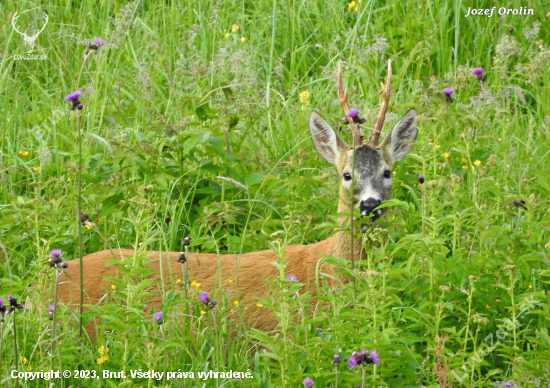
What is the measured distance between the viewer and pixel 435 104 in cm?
545

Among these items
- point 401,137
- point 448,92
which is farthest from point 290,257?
point 448,92

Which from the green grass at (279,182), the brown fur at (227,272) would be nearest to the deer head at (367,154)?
the green grass at (279,182)

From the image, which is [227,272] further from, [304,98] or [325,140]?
[304,98]

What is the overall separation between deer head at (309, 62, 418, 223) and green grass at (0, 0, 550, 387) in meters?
0.12

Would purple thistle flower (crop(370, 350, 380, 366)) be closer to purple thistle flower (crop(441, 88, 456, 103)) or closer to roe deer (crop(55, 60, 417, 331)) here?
roe deer (crop(55, 60, 417, 331))

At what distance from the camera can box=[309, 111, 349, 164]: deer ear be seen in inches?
194

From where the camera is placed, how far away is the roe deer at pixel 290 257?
4.05 metres

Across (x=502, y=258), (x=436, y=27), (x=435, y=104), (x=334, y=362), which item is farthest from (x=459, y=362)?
(x=436, y=27)

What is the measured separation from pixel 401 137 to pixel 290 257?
3.41 ft

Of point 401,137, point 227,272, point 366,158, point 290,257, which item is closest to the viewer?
point 227,272

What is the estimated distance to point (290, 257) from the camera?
440 centimetres

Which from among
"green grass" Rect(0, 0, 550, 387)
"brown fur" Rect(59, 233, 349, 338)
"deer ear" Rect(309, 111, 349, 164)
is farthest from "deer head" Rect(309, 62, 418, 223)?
"brown fur" Rect(59, 233, 349, 338)

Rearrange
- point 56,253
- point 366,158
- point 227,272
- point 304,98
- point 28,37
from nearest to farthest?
1. point 56,253
2. point 227,272
3. point 366,158
4. point 304,98
5. point 28,37

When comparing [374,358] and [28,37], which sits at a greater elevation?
[28,37]
